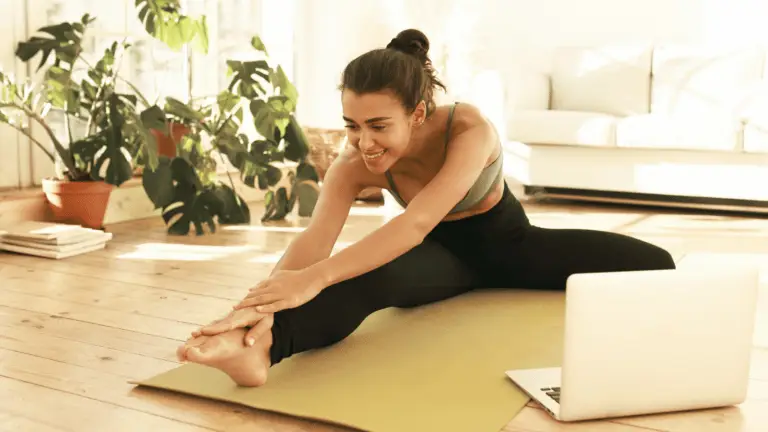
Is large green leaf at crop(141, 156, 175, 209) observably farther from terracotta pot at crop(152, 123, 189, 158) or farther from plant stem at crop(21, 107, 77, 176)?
terracotta pot at crop(152, 123, 189, 158)

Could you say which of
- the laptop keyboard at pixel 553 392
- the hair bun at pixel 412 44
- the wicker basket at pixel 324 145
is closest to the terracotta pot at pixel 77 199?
the wicker basket at pixel 324 145

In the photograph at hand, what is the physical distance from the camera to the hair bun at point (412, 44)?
189 centimetres

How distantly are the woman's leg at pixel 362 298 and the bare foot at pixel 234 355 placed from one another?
3 centimetres

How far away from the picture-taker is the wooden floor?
1.56 m

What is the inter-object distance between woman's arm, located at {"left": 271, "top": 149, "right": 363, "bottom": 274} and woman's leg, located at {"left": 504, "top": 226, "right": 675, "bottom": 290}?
21.0 inches

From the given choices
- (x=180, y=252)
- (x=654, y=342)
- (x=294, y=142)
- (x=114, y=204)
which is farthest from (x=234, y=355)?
(x=114, y=204)

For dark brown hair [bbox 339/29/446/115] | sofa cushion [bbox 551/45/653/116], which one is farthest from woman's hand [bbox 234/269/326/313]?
sofa cushion [bbox 551/45/653/116]

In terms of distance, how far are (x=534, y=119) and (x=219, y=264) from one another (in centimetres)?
204

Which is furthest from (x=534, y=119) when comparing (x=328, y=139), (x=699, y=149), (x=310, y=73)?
(x=310, y=73)

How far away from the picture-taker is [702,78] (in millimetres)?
4617

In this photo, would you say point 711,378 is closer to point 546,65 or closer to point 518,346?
point 518,346

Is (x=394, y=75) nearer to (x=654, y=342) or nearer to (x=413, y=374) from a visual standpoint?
(x=413, y=374)

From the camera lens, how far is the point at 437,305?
2.31m

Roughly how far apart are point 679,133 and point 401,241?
107 inches
